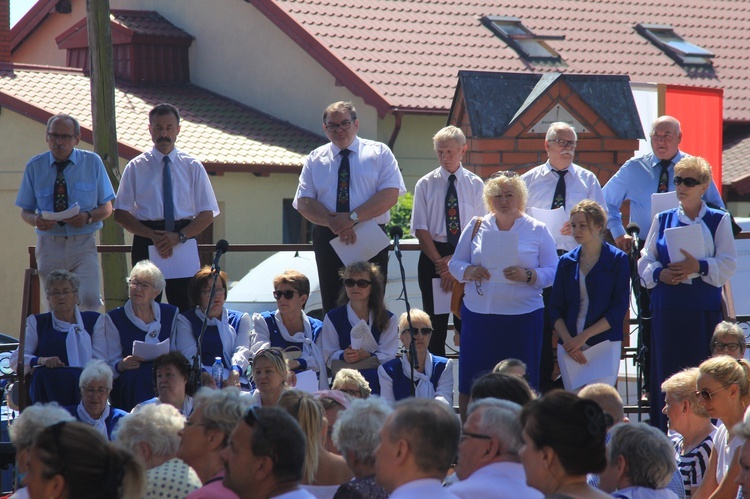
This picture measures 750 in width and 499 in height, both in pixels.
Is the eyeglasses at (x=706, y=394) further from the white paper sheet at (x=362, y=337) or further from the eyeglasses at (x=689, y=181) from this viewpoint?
the white paper sheet at (x=362, y=337)

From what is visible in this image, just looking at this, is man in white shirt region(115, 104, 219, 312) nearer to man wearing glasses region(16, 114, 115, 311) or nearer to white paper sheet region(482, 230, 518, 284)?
man wearing glasses region(16, 114, 115, 311)

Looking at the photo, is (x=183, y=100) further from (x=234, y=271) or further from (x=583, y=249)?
(x=583, y=249)

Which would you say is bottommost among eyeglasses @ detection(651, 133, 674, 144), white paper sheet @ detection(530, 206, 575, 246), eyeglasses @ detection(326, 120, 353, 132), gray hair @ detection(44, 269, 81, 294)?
gray hair @ detection(44, 269, 81, 294)

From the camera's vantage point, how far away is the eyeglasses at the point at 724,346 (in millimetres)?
6949

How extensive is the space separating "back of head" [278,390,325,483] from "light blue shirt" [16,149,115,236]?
3.76 meters

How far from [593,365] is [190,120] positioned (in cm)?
1721

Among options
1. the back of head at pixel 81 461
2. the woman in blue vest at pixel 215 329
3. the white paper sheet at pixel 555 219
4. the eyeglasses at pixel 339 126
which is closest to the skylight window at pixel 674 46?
the white paper sheet at pixel 555 219

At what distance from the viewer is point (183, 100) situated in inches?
956

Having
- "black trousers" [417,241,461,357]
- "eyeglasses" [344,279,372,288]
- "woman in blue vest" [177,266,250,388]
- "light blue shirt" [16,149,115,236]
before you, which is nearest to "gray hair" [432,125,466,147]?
"black trousers" [417,241,461,357]

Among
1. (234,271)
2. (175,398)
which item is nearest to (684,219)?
(175,398)

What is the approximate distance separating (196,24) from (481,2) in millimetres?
6758

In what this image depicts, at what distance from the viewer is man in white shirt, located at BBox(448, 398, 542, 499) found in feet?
13.4

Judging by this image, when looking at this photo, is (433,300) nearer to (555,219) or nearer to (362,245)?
(362,245)

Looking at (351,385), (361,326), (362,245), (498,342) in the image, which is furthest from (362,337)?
(351,385)
